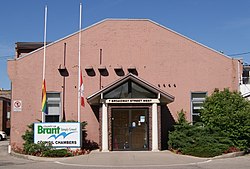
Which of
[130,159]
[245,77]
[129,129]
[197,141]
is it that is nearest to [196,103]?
[197,141]

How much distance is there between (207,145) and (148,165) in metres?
5.23

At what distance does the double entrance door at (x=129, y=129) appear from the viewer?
24625 millimetres

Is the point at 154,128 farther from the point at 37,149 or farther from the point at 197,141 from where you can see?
the point at 37,149

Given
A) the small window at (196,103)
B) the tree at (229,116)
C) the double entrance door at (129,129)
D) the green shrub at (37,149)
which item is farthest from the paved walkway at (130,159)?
the small window at (196,103)

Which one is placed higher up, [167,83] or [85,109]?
[167,83]

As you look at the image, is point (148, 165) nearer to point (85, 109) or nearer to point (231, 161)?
point (231, 161)

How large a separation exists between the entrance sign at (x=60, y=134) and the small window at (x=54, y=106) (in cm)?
390

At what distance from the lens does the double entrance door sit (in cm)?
2462

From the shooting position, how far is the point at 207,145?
2194cm

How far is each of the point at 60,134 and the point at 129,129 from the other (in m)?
4.18

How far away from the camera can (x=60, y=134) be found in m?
23.3

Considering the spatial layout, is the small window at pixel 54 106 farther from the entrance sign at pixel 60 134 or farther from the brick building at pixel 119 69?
the entrance sign at pixel 60 134

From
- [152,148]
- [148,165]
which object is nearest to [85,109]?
[152,148]

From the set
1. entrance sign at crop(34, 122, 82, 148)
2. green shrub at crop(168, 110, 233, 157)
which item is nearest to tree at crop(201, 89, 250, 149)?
green shrub at crop(168, 110, 233, 157)
